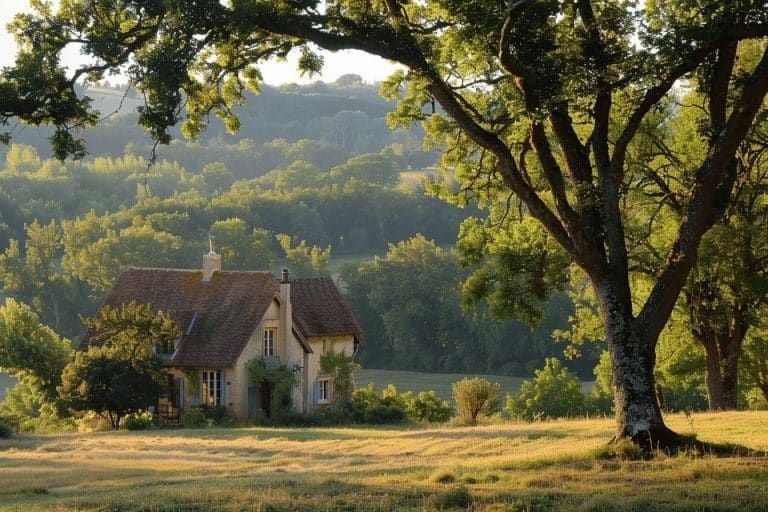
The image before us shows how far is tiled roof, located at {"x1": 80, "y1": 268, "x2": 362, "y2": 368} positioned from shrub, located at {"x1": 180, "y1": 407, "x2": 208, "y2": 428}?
3042 mm

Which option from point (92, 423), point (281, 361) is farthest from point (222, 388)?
point (92, 423)

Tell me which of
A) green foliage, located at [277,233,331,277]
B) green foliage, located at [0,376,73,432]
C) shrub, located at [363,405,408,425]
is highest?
green foliage, located at [277,233,331,277]

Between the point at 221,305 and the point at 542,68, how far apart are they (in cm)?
3631

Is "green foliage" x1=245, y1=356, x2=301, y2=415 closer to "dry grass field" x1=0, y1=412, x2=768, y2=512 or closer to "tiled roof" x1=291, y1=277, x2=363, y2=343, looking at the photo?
"tiled roof" x1=291, y1=277, x2=363, y2=343

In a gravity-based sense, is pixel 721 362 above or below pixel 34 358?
below

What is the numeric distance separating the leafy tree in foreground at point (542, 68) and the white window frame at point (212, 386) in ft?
100

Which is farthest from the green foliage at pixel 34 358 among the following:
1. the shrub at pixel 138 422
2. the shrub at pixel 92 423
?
the shrub at pixel 138 422

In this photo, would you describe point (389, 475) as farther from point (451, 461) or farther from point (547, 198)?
point (547, 198)

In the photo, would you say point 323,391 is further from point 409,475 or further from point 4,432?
point 409,475

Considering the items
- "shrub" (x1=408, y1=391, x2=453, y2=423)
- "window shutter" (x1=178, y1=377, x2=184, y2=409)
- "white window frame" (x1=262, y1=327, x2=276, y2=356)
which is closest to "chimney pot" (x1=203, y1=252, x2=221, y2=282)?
"white window frame" (x1=262, y1=327, x2=276, y2=356)

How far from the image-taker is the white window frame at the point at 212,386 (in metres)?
51.6

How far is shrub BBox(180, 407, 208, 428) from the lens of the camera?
158 ft

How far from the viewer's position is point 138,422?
45.8 metres

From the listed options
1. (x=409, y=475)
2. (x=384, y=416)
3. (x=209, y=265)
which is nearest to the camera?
(x=409, y=475)
